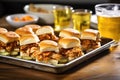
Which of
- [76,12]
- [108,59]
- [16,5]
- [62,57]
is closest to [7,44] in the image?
[62,57]

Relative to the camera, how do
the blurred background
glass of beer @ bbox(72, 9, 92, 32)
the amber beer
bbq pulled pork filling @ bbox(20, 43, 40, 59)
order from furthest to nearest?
1. the blurred background
2. glass of beer @ bbox(72, 9, 92, 32)
3. the amber beer
4. bbq pulled pork filling @ bbox(20, 43, 40, 59)

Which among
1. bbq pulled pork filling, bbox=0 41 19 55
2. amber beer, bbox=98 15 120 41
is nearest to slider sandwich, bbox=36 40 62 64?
bbq pulled pork filling, bbox=0 41 19 55

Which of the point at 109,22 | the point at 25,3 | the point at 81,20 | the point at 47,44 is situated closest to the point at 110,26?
the point at 109,22

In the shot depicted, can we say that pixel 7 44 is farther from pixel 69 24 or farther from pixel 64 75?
pixel 69 24

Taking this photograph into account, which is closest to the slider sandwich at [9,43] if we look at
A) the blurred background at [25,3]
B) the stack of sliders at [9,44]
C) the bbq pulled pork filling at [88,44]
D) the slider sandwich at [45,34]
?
the stack of sliders at [9,44]

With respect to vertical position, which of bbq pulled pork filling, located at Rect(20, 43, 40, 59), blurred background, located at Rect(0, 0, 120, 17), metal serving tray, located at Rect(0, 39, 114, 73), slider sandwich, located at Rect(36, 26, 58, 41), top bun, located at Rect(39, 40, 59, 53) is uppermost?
blurred background, located at Rect(0, 0, 120, 17)

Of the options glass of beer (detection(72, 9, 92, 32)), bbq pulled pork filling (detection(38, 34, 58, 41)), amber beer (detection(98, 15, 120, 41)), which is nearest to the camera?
bbq pulled pork filling (detection(38, 34, 58, 41))

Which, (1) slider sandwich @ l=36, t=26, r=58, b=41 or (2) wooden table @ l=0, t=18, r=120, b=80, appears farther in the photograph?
(1) slider sandwich @ l=36, t=26, r=58, b=41

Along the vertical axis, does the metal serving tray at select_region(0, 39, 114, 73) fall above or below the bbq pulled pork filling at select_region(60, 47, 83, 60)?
below

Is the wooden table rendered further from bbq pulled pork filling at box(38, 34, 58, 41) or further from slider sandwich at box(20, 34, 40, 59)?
bbq pulled pork filling at box(38, 34, 58, 41)
